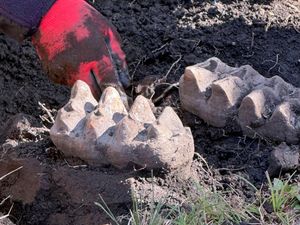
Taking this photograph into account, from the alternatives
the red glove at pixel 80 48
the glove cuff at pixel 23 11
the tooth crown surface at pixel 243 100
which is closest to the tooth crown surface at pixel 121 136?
the tooth crown surface at pixel 243 100

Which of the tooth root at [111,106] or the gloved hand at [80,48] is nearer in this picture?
the tooth root at [111,106]

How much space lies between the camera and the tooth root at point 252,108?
220cm

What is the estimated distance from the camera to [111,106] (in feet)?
7.13

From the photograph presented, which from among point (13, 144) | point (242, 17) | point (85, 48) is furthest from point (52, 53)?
point (242, 17)

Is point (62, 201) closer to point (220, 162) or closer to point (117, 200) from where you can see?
point (117, 200)

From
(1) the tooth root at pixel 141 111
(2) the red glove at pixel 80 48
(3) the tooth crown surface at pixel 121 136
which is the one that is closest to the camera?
(3) the tooth crown surface at pixel 121 136

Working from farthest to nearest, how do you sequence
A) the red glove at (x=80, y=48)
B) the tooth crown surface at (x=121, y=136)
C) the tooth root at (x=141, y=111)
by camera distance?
the red glove at (x=80, y=48) < the tooth root at (x=141, y=111) < the tooth crown surface at (x=121, y=136)

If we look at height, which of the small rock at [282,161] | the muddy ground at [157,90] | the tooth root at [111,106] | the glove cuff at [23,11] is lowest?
the muddy ground at [157,90]

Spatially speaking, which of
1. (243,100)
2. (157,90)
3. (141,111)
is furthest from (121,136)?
(157,90)

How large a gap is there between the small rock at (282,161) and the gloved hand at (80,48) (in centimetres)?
67

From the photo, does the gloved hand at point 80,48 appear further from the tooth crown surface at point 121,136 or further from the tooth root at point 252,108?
the tooth root at point 252,108

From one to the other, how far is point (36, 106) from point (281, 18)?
1.12 metres

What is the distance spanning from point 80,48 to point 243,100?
0.68 metres

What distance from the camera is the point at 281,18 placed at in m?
3.01
